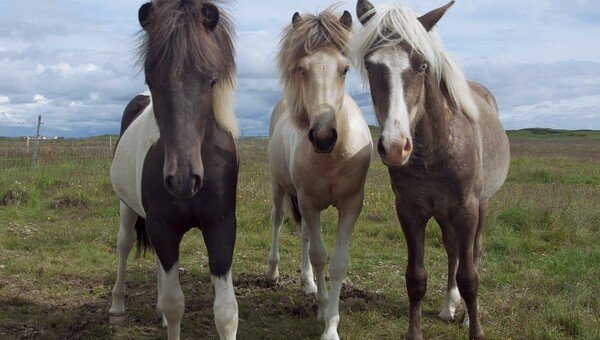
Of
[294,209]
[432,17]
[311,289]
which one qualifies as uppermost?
[432,17]

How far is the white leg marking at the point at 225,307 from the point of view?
3.15 meters

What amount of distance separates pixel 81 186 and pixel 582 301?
8.19 meters

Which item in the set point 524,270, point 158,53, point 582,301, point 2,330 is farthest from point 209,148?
point 524,270

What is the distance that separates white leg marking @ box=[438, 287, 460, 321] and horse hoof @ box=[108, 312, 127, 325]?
2674 mm

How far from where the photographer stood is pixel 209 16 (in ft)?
10.1

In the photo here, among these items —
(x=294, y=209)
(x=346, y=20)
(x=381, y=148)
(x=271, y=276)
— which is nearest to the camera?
(x=381, y=148)

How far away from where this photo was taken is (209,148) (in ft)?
10.5

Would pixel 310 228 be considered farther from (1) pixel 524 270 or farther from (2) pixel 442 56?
(1) pixel 524 270

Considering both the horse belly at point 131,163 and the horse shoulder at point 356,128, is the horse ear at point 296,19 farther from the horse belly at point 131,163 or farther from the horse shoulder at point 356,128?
the horse belly at point 131,163

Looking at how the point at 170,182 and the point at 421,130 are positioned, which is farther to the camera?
the point at 421,130

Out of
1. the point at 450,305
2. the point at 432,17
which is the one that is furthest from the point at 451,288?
the point at 432,17

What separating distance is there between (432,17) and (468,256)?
1.65 meters

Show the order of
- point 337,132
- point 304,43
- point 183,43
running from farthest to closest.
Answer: point 304,43, point 337,132, point 183,43

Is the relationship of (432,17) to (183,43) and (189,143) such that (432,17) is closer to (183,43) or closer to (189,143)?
(183,43)
